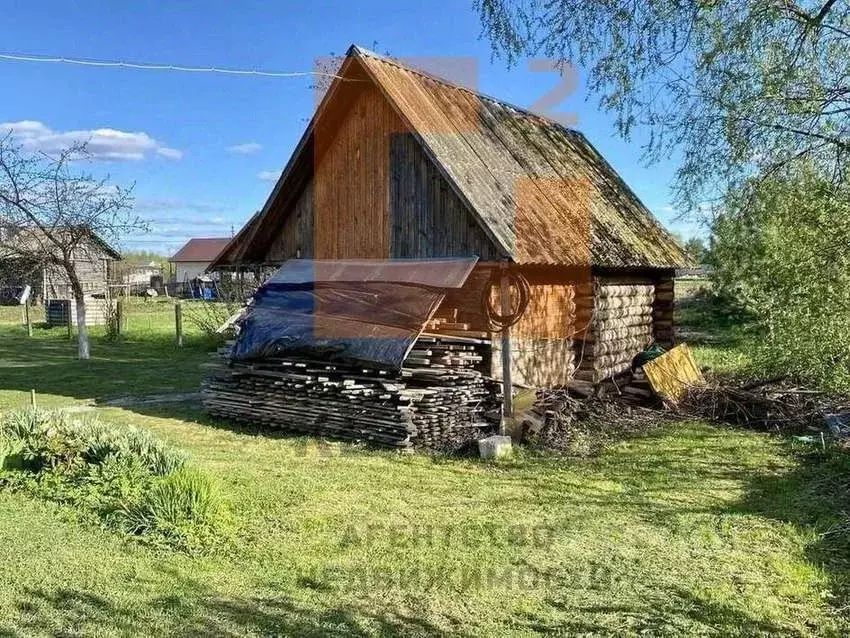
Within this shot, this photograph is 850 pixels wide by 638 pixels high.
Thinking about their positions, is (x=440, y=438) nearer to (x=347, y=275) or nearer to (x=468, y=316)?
(x=468, y=316)

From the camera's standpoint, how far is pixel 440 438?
9.66 meters

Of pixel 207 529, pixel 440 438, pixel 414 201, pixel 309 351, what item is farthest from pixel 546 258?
pixel 207 529

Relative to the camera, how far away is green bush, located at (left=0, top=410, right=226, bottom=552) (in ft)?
20.3

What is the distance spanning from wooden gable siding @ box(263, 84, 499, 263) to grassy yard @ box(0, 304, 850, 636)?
3744 millimetres

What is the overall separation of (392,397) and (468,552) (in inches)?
152

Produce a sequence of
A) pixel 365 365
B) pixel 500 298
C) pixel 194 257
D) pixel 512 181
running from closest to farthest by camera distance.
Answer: pixel 365 365 < pixel 500 298 < pixel 512 181 < pixel 194 257

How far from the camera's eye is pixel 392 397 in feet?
31.5

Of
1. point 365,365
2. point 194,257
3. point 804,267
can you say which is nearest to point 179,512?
point 365,365

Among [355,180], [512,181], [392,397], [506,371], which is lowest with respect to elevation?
[392,397]

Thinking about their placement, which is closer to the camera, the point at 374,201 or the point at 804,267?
the point at 804,267

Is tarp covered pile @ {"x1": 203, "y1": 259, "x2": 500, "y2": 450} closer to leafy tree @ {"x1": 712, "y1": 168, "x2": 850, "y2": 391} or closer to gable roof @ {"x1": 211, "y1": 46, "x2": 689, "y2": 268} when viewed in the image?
gable roof @ {"x1": 211, "y1": 46, "x2": 689, "y2": 268}

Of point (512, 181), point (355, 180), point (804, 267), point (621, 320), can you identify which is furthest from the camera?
point (621, 320)

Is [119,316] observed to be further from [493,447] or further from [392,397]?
[493,447]

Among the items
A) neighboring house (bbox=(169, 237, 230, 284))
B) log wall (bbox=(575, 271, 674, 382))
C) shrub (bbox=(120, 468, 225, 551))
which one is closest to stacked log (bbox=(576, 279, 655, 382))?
log wall (bbox=(575, 271, 674, 382))
